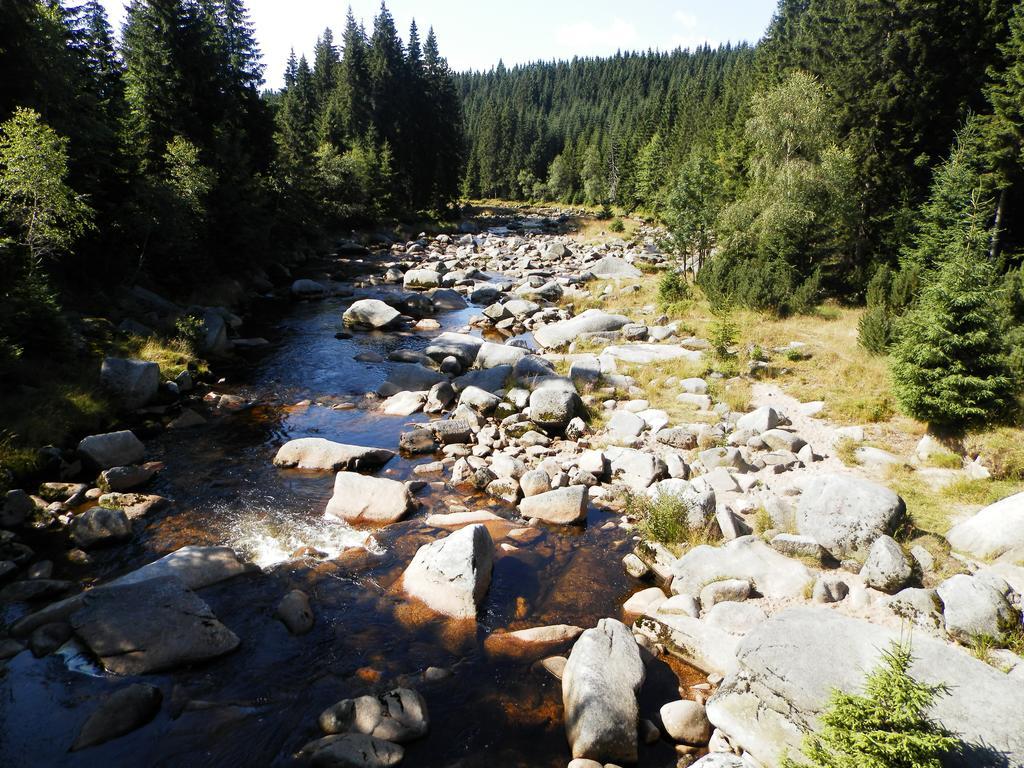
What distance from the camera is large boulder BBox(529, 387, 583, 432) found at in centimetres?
1595

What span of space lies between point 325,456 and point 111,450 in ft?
15.9

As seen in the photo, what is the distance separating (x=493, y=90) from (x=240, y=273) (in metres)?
180

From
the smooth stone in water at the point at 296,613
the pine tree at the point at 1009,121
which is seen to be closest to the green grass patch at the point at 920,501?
the smooth stone in water at the point at 296,613

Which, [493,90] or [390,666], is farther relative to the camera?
[493,90]

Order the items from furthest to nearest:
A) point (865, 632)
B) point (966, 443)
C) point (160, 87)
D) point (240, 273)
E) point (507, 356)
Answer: point (240, 273) < point (160, 87) < point (507, 356) < point (966, 443) < point (865, 632)

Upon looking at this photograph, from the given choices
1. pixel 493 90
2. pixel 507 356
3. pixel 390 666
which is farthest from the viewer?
pixel 493 90

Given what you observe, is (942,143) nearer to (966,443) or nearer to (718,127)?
(966,443)

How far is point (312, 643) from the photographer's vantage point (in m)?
8.17

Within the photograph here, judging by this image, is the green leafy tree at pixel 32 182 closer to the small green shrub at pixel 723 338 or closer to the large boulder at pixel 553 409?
the large boulder at pixel 553 409

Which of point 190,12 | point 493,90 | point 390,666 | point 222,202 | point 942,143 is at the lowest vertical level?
point 390,666

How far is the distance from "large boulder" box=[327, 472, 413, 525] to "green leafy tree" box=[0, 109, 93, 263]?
1225 cm

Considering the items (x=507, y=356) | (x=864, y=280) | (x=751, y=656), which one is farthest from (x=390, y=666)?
(x=864, y=280)

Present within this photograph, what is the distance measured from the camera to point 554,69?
197 metres

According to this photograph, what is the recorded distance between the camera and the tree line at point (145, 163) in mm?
15727
